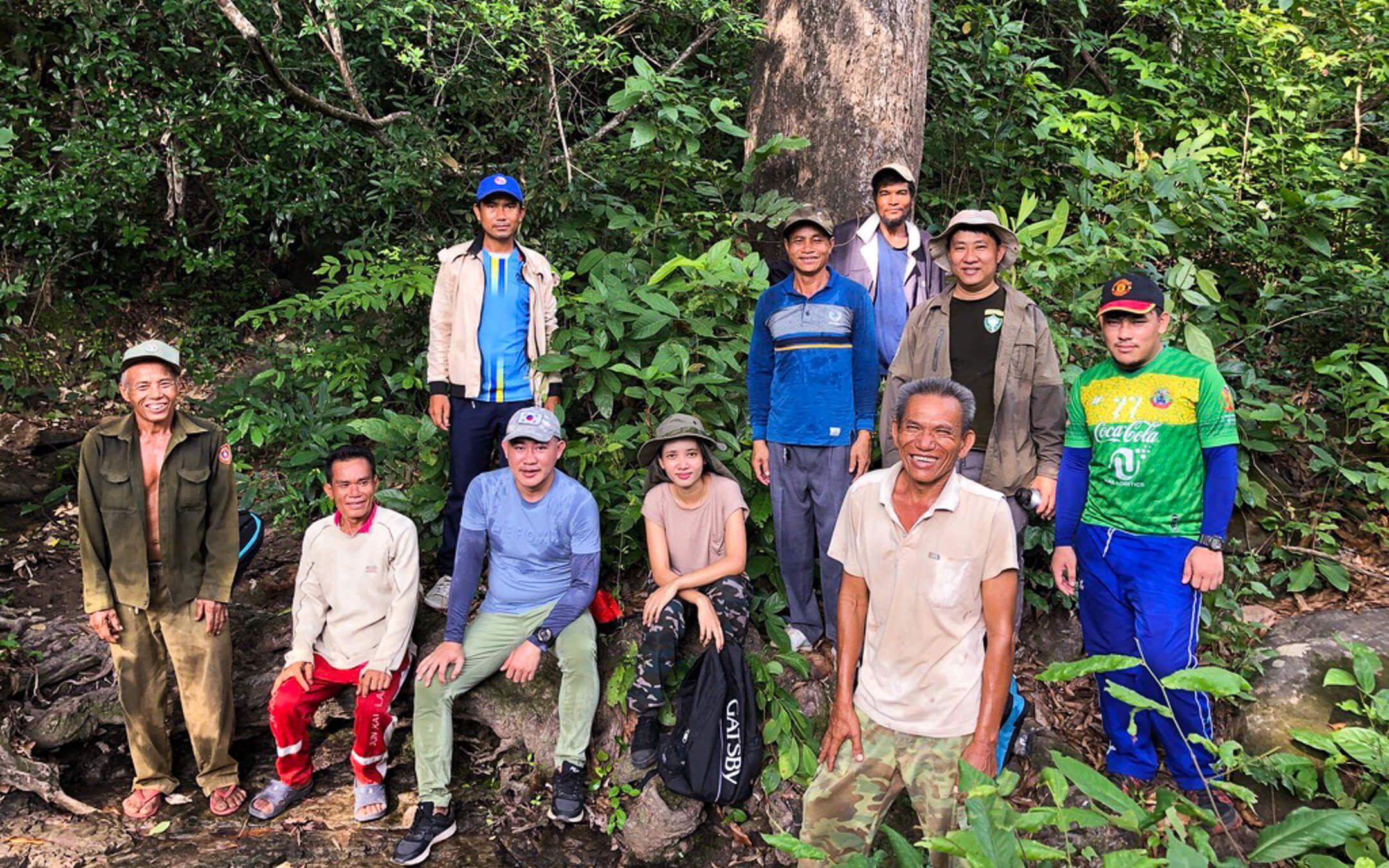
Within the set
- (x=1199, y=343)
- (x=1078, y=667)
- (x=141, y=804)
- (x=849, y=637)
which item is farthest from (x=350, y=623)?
(x=1199, y=343)

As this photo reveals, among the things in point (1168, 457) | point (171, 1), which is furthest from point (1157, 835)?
point (171, 1)

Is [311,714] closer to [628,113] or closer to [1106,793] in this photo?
[1106,793]

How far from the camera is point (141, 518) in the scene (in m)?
4.00

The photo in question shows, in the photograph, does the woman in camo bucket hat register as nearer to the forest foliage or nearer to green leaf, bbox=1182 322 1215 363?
the forest foliage

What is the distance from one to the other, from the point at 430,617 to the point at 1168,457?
11.8ft

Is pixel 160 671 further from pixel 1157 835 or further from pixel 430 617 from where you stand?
pixel 1157 835

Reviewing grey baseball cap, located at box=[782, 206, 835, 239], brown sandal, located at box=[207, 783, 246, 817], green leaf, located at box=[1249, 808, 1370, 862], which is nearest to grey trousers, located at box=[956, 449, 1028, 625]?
grey baseball cap, located at box=[782, 206, 835, 239]

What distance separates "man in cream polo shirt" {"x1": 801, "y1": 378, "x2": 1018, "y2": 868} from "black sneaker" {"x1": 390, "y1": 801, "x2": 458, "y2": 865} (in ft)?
5.78

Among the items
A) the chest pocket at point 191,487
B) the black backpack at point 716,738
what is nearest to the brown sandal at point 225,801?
the chest pocket at point 191,487

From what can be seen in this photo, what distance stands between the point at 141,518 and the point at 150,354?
741 millimetres

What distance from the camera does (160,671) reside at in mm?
4184

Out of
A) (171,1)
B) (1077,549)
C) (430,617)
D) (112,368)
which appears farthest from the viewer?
(112,368)

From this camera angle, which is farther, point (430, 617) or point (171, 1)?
point (171, 1)

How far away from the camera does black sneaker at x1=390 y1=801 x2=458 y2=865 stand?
3775 mm
